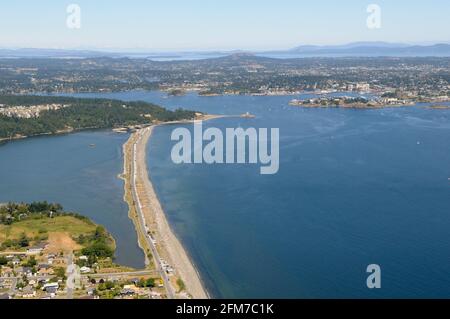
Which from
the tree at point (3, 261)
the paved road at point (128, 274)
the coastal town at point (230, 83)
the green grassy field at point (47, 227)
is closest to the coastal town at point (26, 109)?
the coastal town at point (230, 83)

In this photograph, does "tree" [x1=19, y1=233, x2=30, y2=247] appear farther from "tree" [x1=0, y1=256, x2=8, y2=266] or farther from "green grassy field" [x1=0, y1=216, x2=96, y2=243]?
"tree" [x1=0, y1=256, x2=8, y2=266]

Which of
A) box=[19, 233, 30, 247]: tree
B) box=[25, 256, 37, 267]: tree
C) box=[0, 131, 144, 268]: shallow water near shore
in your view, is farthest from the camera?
box=[0, 131, 144, 268]: shallow water near shore

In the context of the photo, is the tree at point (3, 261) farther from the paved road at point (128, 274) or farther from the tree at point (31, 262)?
the paved road at point (128, 274)

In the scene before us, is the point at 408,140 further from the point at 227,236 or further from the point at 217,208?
the point at 227,236

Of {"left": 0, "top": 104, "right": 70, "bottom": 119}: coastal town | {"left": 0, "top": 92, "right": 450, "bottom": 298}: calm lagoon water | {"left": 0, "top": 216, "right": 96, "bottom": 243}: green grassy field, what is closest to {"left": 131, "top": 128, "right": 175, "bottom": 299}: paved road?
{"left": 0, "top": 92, "right": 450, "bottom": 298}: calm lagoon water

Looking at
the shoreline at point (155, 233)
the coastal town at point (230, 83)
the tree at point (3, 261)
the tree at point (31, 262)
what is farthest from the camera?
the coastal town at point (230, 83)
